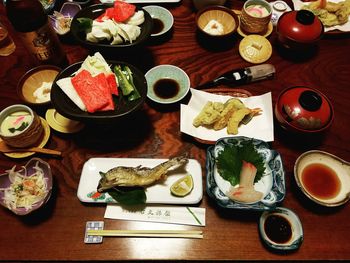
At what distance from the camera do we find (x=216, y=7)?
7.81 ft

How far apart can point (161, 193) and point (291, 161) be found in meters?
0.83

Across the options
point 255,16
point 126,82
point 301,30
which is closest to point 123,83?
point 126,82

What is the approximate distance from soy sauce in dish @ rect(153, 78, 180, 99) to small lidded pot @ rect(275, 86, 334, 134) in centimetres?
75

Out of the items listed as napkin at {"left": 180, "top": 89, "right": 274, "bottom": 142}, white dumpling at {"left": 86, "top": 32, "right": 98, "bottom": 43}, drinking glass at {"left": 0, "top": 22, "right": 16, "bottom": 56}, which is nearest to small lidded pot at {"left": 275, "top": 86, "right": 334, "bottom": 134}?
napkin at {"left": 180, "top": 89, "right": 274, "bottom": 142}

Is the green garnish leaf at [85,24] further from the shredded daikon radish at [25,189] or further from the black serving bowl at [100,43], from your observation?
the shredded daikon radish at [25,189]

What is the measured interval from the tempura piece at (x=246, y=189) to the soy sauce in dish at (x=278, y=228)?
0.49 ft

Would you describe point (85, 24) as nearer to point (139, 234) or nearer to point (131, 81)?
point (131, 81)

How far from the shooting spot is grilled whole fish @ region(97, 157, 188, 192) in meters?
1.66

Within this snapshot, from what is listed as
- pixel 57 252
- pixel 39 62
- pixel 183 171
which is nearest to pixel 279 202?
pixel 183 171

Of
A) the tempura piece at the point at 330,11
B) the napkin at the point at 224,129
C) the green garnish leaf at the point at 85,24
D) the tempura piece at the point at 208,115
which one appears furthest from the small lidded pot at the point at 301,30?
the green garnish leaf at the point at 85,24

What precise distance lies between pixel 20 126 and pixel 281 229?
1663mm

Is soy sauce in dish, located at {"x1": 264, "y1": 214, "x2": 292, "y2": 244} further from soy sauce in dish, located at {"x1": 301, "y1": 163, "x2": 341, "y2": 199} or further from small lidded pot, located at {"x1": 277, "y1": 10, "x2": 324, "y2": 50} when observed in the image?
small lidded pot, located at {"x1": 277, "y1": 10, "x2": 324, "y2": 50}

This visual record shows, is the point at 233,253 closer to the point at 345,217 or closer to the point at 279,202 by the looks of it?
the point at 279,202

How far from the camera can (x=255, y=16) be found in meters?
2.31
